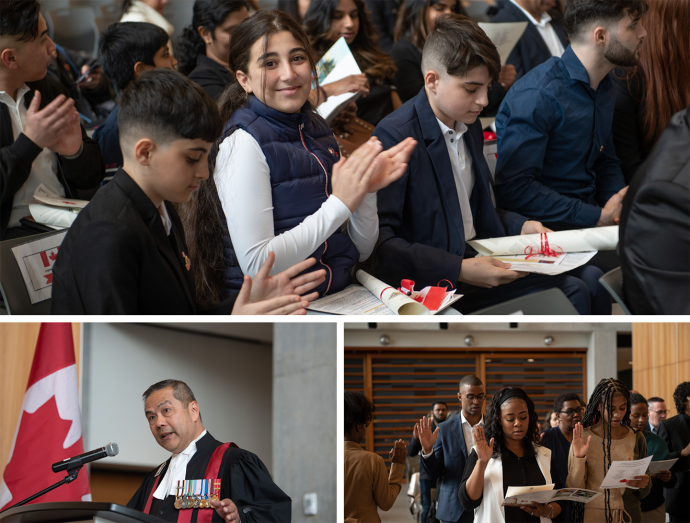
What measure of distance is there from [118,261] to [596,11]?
83.0 inches

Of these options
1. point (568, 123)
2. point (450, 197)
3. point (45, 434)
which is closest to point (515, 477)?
point (450, 197)

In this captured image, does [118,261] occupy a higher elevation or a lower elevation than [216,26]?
lower

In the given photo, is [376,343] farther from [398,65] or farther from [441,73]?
[398,65]

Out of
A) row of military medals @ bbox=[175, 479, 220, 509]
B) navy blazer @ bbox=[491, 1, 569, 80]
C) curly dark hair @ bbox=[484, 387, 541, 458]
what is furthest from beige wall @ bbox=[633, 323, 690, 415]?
navy blazer @ bbox=[491, 1, 569, 80]

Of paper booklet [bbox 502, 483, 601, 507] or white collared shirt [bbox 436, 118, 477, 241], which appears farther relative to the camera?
white collared shirt [bbox 436, 118, 477, 241]

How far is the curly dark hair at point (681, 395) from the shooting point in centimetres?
221

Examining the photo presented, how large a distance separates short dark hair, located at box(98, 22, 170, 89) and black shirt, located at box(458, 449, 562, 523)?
211 centimetres

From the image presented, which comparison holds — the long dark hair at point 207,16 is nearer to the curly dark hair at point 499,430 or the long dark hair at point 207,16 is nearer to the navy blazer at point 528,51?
the navy blazer at point 528,51

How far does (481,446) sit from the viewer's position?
2.05 m

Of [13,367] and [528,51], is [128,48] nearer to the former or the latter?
[13,367]

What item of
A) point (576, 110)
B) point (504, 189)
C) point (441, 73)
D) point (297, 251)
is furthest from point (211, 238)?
point (576, 110)

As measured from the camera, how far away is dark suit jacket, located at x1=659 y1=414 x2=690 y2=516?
215 centimetres

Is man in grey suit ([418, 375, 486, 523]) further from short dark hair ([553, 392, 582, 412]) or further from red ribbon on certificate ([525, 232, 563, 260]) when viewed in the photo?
red ribbon on certificate ([525, 232, 563, 260])

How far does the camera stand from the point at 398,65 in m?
3.36
